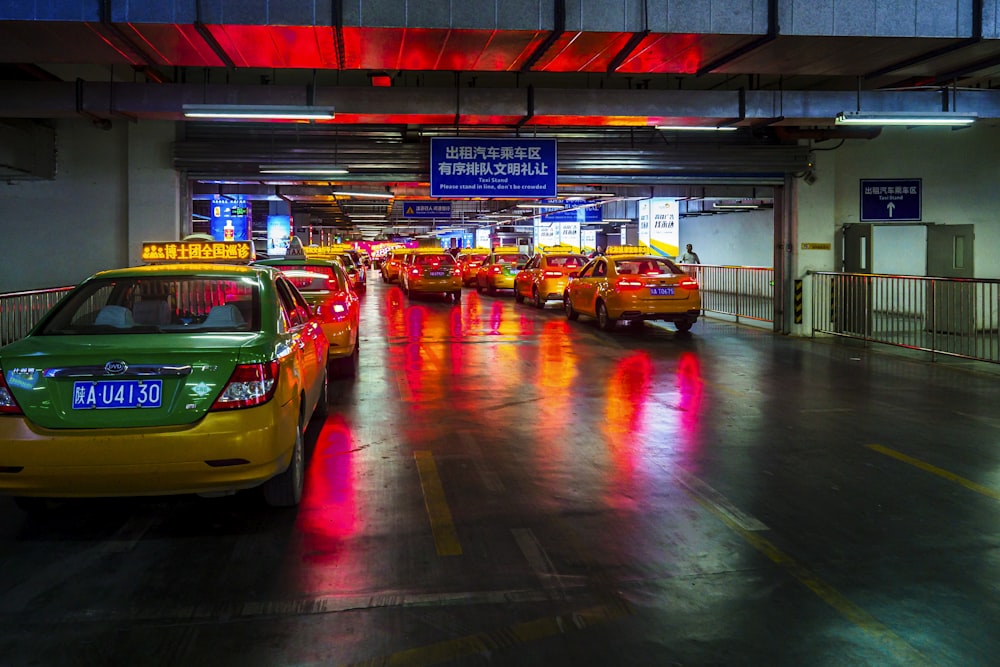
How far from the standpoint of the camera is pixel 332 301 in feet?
36.3

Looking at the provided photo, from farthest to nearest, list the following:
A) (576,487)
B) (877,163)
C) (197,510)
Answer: (877,163) < (576,487) < (197,510)

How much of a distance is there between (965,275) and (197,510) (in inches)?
745

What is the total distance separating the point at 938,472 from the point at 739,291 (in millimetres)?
15279

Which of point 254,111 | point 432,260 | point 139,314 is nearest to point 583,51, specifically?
point 254,111

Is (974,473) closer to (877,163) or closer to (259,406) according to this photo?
(259,406)

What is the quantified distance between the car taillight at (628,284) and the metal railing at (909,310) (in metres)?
3.89

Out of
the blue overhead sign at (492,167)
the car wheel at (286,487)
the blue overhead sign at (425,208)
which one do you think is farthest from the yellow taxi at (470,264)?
the car wheel at (286,487)

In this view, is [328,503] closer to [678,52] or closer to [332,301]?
[332,301]

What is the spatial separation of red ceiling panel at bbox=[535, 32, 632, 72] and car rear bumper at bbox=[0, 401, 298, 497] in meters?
6.93

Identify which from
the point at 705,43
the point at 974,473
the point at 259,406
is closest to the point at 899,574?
the point at 974,473

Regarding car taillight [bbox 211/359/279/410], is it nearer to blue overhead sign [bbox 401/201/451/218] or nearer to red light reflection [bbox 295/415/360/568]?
red light reflection [bbox 295/415/360/568]

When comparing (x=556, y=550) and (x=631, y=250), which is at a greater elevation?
(x=631, y=250)

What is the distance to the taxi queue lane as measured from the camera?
3.76 metres

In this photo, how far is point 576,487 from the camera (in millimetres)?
6207
